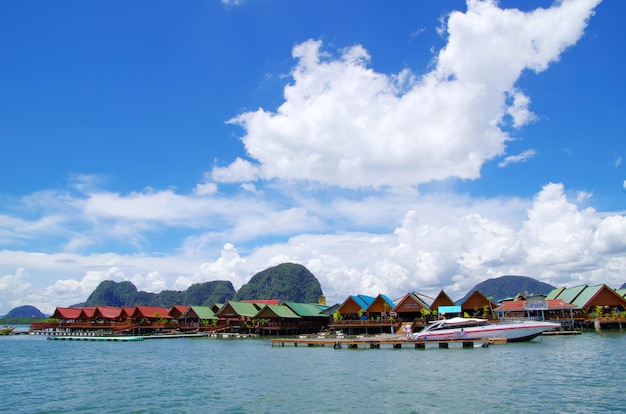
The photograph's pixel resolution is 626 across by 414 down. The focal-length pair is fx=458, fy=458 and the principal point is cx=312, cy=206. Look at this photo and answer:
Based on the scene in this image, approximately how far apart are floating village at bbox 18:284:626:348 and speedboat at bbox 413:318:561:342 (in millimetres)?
85

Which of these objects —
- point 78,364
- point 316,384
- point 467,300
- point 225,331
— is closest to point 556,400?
point 316,384

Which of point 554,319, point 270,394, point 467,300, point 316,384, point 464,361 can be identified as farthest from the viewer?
point 467,300

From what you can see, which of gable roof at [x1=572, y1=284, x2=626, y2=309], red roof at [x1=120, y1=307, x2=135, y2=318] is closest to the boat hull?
gable roof at [x1=572, y1=284, x2=626, y2=309]

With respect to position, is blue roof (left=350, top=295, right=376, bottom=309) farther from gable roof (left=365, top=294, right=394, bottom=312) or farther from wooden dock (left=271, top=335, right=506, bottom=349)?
wooden dock (left=271, top=335, right=506, bottom=349)

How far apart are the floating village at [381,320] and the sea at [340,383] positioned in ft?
16.1

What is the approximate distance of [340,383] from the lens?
24547 mm

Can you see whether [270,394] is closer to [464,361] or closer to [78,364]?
[464,361]

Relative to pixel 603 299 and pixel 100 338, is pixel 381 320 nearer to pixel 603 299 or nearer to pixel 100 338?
pixel 603 299

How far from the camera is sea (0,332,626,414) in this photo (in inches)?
755

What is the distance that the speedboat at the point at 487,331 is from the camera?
139 ft

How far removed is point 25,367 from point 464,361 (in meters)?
32.8

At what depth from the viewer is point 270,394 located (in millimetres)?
22188

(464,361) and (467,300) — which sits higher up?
(467,300)

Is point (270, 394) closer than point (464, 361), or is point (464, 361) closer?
point (270, 394)
